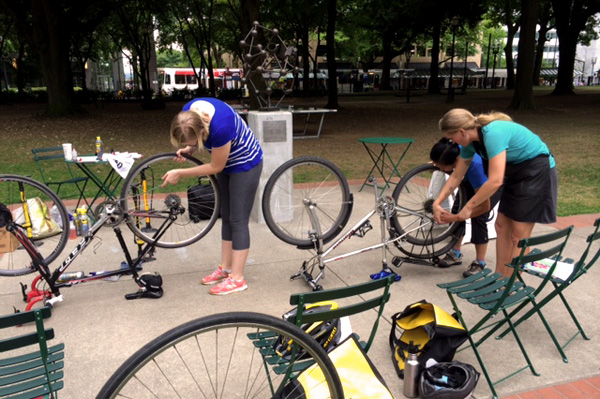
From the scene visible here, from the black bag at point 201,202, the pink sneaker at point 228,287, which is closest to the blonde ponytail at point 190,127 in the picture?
the pink sneaker at point 228,287

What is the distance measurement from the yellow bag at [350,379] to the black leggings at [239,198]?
1.60 metres

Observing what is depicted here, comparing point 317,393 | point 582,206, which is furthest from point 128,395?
point 582,206

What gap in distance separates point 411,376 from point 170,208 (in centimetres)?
228

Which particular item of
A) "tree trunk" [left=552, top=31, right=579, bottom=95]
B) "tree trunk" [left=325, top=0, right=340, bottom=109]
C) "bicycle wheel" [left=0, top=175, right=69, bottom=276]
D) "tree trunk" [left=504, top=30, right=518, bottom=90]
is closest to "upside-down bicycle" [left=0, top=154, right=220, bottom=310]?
"bicycle wheel" [left=0, top=175, right=69, bottom=276]

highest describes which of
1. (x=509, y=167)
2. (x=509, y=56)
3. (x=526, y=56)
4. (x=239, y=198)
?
(x=509, y=56)

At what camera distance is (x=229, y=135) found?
3420 mm

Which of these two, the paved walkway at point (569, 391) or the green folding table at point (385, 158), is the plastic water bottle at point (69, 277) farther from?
the paved walkway at point (569, 391)

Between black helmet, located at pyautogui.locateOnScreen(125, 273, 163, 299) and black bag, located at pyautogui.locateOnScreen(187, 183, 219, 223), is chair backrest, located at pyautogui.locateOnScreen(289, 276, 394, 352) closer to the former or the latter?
black helmet, located at pyautogui.locateOnScreen(125, 273, 163, 299)

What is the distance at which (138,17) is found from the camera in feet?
103

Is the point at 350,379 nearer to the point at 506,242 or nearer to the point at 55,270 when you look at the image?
the point at 506,242

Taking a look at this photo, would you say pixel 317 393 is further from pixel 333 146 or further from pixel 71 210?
pixel 333 146

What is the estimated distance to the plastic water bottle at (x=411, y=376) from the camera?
2.62 meters

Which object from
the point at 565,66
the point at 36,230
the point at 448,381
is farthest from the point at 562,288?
the point at 565,66

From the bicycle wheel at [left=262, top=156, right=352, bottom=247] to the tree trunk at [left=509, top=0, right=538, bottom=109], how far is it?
1449 centimetres
